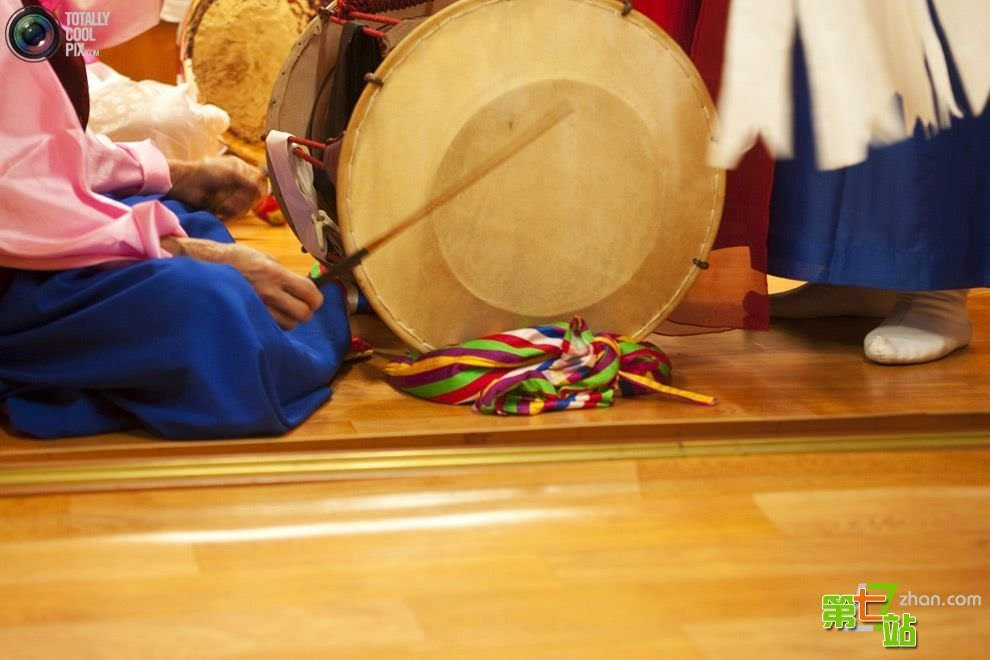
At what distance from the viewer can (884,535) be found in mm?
1397

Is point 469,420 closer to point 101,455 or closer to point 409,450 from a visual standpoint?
point 409,450

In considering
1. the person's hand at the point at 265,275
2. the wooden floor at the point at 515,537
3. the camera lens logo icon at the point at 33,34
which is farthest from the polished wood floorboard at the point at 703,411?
the camera lens logo icon at the point at 33,34

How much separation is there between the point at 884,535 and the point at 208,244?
1028 mm

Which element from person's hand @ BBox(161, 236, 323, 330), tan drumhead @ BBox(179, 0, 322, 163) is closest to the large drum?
person's hand @ BBox(161, 236, 323, 330)

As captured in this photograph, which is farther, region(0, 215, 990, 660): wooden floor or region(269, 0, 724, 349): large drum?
region(269, 0, 724, 349): large drum

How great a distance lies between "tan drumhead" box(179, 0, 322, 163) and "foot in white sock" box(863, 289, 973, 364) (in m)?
2.55

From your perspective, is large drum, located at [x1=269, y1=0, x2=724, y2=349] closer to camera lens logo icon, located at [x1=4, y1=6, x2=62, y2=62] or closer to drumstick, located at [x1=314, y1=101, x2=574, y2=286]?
drumstick, located at [x1=314, y1=101, x2=574, y2=286]

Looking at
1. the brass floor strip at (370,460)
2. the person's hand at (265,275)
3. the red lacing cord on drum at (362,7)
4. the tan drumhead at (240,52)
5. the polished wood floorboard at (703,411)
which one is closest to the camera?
the brass floor strip at (370,460)

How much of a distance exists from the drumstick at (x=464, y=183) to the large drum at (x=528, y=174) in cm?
1

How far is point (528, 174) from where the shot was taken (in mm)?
1880

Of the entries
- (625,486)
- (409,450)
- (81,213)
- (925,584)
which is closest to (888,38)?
(925,584)

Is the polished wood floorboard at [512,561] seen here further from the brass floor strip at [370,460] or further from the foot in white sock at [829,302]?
the foot in white sock at [829,302]

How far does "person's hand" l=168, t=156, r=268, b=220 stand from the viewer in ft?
6.68

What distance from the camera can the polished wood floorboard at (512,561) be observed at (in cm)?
112
